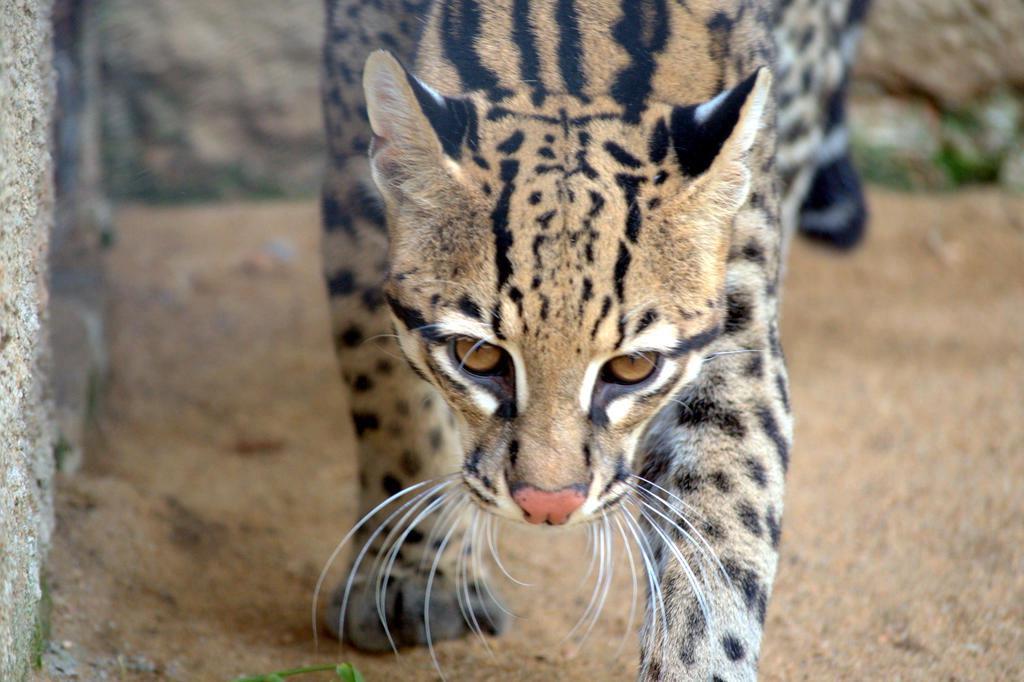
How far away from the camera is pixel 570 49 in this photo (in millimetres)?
3391

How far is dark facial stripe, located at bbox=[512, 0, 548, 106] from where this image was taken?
10.9 feet

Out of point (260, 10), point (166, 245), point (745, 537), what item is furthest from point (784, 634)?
point (260, 10)

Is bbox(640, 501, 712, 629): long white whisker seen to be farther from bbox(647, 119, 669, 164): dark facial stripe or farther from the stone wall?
the stone wall

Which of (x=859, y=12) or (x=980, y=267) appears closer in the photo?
(x=859, y=12)

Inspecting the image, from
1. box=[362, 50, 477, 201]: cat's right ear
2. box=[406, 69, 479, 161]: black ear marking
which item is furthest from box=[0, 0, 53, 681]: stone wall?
box=[406, 69, 479, 161]: black ear marking

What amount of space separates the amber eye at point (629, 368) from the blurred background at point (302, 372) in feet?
4.11

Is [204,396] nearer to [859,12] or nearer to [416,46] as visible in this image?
[416,46]

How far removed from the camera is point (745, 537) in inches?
132

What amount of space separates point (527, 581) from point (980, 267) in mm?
4005

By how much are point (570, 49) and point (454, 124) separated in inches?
18.4

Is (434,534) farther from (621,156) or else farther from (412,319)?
(621,156)

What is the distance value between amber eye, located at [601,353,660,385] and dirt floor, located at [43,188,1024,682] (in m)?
1.22

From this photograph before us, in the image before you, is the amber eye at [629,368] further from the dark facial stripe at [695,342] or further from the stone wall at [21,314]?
the stone wall at [21,314]

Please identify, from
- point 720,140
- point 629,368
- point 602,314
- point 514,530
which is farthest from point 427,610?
point 720,140
